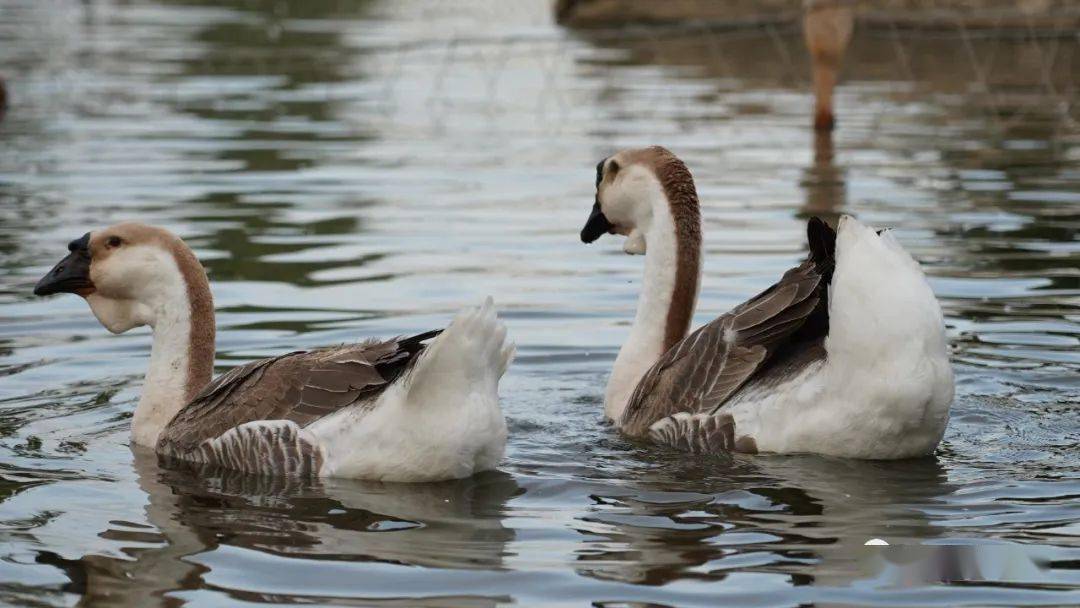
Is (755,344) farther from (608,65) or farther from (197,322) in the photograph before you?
(608,65)

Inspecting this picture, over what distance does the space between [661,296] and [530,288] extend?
11.3 ft

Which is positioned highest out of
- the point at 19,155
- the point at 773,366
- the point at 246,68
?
the point at 246,68

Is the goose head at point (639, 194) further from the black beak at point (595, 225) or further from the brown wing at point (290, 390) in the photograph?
the brown wing at point (290, 390)

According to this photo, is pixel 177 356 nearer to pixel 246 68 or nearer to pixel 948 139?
pixel 948 139

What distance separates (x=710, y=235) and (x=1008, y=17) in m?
13.5

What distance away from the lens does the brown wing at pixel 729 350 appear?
26.8 ft

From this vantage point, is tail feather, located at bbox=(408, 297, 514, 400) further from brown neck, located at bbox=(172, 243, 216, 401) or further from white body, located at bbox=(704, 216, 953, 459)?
brown neck, located at bbox=(172, 243, 216, 401)

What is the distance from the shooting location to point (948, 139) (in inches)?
767

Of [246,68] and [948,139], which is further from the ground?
[246,68]

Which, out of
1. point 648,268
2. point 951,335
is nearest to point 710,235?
point 951,335

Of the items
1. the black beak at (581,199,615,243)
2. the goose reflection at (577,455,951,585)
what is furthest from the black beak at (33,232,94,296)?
the goose reflection at (577,455,951,585)

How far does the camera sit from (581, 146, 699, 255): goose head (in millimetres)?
9242

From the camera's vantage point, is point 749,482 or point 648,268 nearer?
point 749,482

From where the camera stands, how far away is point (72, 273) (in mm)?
8797
